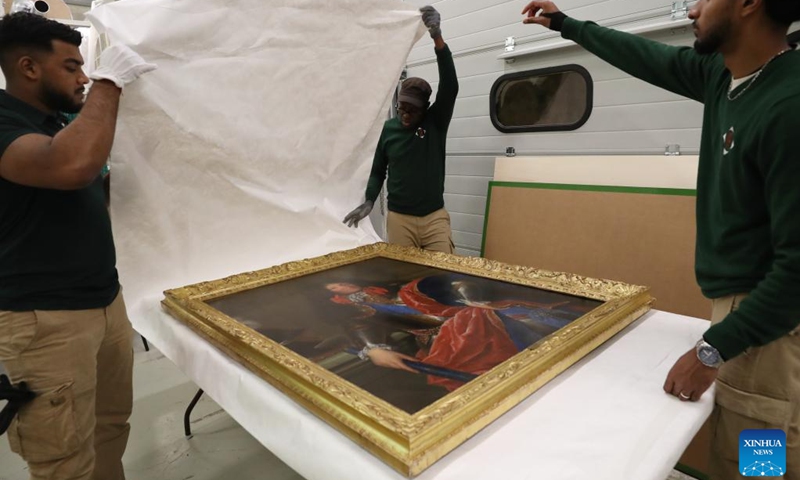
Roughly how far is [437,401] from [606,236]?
1.86m

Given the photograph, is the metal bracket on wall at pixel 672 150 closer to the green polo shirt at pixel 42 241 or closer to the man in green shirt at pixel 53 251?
the man in green shirt at pixel 53 251

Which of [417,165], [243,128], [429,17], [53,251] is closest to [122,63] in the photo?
[243,128]

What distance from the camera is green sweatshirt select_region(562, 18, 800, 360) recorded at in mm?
750

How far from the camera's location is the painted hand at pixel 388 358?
0.91 metres

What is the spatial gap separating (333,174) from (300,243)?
0.36m

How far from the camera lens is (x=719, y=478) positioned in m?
1.04

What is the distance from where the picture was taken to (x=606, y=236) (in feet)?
7.40

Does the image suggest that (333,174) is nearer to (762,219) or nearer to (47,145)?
(47,145)

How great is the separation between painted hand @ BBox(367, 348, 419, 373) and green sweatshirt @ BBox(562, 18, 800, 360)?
0.61m

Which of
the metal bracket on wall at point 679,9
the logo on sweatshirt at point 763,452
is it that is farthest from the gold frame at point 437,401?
the metal bracket on wall at point 679,9

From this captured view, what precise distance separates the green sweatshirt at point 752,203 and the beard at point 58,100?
1.71 metres

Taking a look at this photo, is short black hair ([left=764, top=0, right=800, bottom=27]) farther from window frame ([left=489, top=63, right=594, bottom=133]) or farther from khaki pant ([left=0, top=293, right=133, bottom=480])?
khaki pant ([left=0, top=293, right=133, bottom=480])

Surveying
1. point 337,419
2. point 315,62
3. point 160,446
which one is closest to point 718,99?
point 337,419

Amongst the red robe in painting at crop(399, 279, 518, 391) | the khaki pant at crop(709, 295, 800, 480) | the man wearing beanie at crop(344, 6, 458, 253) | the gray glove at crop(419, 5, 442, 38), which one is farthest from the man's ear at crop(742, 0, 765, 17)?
the man wearing beanie at crop(344, 6, 458, 253)
